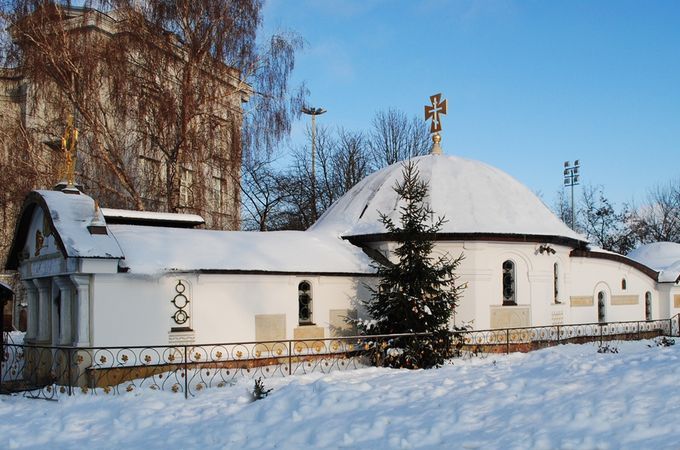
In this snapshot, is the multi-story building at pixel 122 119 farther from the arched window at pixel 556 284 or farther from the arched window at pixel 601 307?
the arched window at pixel 601 307

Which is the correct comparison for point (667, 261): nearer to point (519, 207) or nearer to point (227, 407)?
point (519, 207)

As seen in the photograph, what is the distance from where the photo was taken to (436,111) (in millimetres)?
23812

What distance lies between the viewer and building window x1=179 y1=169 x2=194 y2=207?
23.2 m

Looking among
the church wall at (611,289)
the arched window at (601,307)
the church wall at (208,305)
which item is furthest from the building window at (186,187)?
the arched window at (601,307)

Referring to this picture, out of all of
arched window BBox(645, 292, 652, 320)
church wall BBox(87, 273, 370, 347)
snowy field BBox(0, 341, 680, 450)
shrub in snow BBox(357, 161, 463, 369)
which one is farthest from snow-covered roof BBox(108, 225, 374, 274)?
arched window BBox(645, 292, 652, 320)

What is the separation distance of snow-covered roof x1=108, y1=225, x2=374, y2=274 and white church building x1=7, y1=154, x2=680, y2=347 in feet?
0.13

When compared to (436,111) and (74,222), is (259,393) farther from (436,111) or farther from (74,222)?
(436,111)

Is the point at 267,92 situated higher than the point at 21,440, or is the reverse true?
the point at 267,92

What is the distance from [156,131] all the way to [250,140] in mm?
3305

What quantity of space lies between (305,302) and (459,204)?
5.73 m

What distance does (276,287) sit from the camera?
17391 mm

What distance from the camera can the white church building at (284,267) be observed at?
15.0m

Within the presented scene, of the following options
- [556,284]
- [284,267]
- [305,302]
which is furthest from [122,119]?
[556,284]

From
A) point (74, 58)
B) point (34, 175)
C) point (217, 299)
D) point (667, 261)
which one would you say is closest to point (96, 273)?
point (217, 299)
